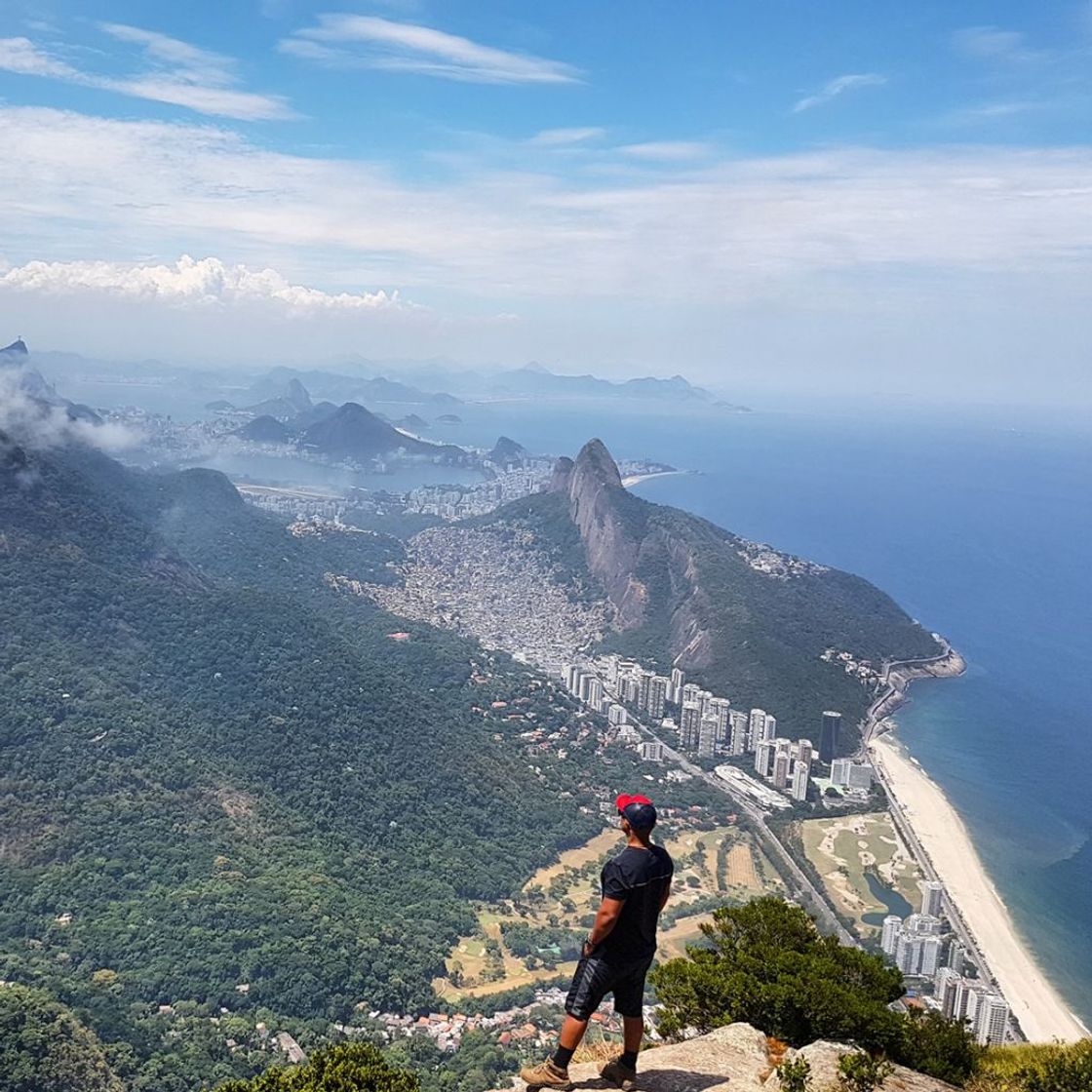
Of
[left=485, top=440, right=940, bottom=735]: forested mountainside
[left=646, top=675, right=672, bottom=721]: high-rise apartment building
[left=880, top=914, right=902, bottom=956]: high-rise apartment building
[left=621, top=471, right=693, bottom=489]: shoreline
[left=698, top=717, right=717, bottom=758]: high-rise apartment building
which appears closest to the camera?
[left=880, top=914, right=902, bottom=956]: high-rise apartment building

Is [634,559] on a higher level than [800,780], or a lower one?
higher

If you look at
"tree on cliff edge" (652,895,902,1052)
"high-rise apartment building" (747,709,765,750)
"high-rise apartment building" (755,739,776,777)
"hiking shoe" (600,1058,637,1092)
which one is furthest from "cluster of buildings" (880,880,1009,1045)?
"hiking shoe" (600,1058,637,1092)

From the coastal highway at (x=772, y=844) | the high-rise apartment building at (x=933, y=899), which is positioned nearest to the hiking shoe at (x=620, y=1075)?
the coastal highway at (x=772, y=844)

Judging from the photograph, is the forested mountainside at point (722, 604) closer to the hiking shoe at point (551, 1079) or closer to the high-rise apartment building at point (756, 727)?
the high-rise apartment building at point (756, 727)

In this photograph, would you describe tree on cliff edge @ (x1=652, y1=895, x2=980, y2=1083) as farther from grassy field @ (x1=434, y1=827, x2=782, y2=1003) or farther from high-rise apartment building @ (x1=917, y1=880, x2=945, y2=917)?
high-rise apartment building @ (x1=917, y1=880, x2=945, y2=917)

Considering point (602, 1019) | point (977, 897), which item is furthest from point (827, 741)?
point (602, 1019)

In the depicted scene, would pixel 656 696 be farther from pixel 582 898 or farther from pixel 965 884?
pixel 582 898

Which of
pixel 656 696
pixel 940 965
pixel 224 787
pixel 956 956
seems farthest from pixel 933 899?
pixel 224 787
